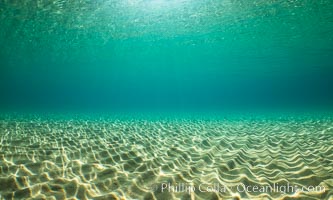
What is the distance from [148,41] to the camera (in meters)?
30.6

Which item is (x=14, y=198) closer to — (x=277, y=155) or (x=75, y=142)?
(x=75, y=142)

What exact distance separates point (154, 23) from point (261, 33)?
11742 millimetres

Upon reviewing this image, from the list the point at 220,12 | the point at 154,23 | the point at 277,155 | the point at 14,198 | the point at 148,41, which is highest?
the point at 148,41

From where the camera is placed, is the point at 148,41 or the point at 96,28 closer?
the point at 96,28

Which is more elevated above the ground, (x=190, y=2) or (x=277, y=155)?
(x=190, y=2)

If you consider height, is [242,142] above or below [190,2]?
below

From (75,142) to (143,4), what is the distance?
507 inches

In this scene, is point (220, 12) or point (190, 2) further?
point (220, 12)

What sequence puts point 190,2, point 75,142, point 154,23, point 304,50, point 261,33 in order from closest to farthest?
1. point 75,142
2. point 190,2
3. point 154,23
4. point 261,33
5. point 304,50

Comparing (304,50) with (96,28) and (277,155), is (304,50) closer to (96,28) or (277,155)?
(96,28)

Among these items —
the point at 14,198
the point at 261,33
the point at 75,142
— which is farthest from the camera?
the point at 261,33

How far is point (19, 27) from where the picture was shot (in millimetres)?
22906

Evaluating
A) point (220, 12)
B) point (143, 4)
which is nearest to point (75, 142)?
point (143, 4)

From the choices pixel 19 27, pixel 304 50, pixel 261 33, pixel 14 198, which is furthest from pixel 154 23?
pixel 304 50
